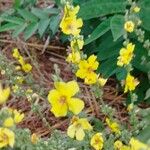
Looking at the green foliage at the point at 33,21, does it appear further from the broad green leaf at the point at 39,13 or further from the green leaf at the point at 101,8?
the green leaf at the point at 101,8

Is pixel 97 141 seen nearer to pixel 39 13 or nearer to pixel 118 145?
pixel 118 145

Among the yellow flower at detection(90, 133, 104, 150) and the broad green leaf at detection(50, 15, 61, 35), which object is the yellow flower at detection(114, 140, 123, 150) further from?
the broad green leaf at detection(50, 15, 61, 35)

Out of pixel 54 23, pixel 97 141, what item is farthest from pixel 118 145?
pixel 54 23

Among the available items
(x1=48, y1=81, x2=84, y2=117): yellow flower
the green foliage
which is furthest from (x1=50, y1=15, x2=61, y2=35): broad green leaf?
(x1=48, y1=81, x2=84, y2=117): yellow flower

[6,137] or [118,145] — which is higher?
[6,137]

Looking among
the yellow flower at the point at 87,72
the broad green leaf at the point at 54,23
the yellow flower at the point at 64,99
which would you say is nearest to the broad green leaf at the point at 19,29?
the broad green leaf at the point at 54,23

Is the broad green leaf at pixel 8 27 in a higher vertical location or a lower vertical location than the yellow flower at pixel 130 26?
lower

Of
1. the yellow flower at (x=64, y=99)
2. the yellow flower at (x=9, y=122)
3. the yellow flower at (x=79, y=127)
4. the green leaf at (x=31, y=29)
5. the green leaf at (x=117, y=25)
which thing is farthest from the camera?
the green leaf at (x=31, y=29)
